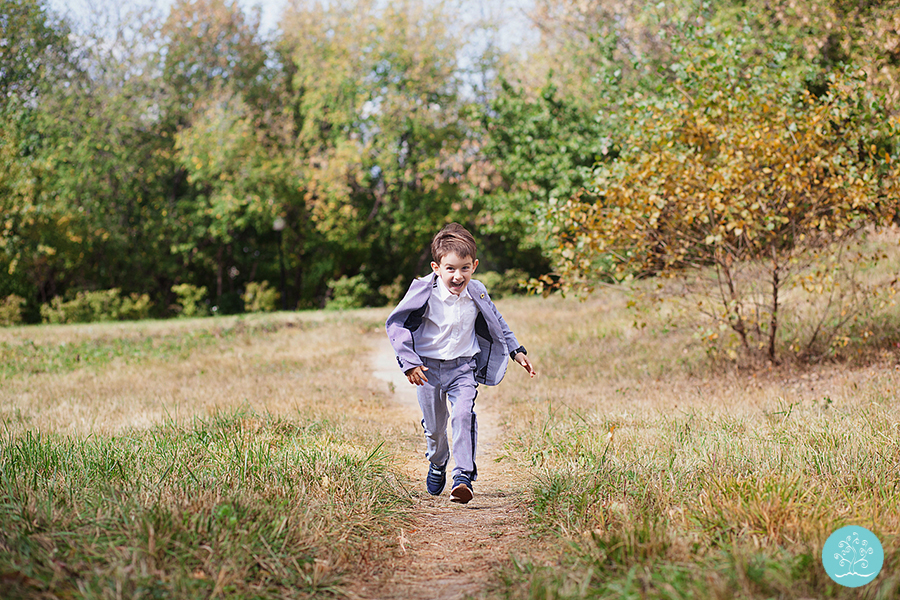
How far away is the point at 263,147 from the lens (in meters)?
28.4

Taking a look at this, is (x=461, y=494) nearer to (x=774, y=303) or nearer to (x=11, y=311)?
(x=774, y=303)

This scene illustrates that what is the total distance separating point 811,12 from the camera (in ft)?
43.0

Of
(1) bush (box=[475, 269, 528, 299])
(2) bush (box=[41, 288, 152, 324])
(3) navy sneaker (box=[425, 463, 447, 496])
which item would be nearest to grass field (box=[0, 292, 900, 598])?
(3) navy sneaker (box=[425, 463, 447, 496])

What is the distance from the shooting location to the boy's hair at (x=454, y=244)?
4535 millimetres

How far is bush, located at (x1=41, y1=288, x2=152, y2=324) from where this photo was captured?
23.2 metres

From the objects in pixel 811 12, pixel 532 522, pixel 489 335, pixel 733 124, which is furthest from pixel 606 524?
pixel 811 12

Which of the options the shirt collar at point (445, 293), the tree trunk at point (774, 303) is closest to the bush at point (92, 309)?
the tree trunk at point (774, 303)

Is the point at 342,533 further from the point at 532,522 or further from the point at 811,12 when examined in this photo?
the point at 811,12

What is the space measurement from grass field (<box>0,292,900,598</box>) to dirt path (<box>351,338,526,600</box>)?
0.12 meters

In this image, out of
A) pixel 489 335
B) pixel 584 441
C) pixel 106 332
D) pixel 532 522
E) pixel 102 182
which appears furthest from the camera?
pixel 102 182

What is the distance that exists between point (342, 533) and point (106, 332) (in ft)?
48.5

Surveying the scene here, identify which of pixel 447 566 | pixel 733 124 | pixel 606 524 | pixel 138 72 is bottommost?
pixel 447 566

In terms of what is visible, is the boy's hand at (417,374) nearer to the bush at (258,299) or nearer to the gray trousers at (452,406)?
the gray trousers at (452,406)

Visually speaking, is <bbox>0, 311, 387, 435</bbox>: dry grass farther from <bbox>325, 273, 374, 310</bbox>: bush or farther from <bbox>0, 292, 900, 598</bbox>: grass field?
<bbox>325, 273, 374, 310</bbox>: bush
